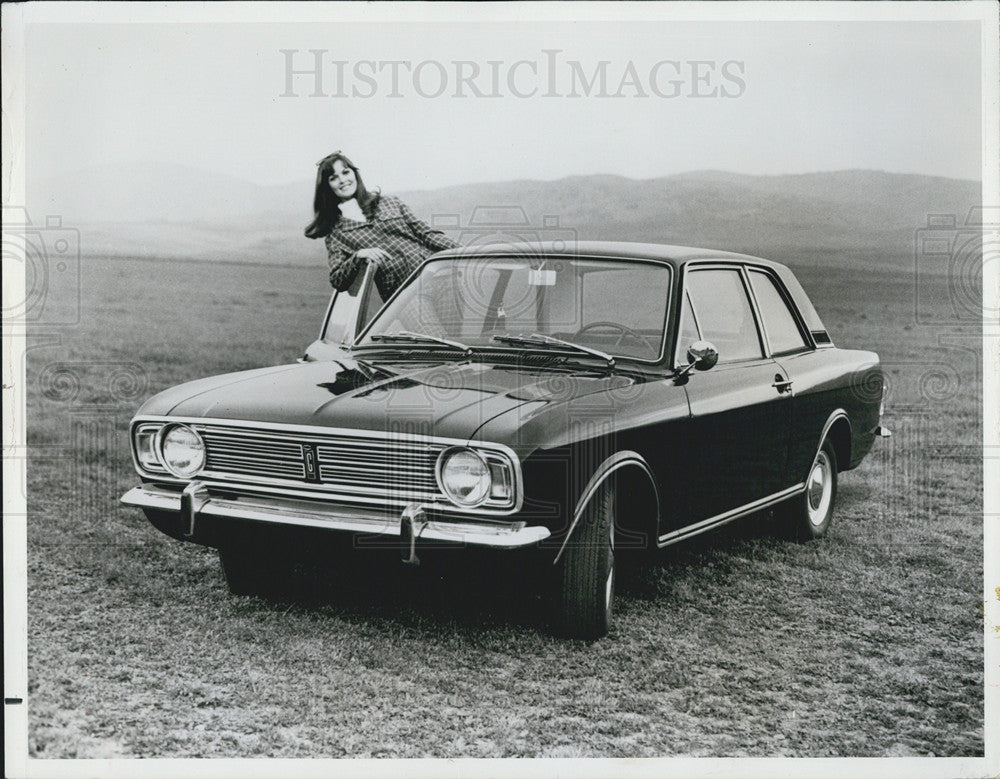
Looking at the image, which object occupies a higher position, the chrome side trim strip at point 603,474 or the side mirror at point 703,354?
the side mirror at point 703,354

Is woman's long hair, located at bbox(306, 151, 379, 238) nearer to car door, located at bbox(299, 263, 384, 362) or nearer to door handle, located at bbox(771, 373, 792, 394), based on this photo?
car door, located at bbox(299, 263, 384, 362)

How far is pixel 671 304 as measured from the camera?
4820 mm

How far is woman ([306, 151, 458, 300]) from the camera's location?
6.08m

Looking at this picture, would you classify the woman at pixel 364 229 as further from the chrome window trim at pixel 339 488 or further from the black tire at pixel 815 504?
the black tire at pixel 815 504

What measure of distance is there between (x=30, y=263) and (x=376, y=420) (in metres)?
2.38

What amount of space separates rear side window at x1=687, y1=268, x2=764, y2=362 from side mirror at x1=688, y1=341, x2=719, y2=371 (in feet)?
0.92

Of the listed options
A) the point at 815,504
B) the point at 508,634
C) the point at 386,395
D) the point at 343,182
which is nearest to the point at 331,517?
the point at 386,395

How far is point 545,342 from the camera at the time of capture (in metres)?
4.70

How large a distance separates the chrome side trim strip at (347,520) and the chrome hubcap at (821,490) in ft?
8.27

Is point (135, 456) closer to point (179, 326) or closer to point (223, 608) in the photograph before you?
point (223, 608)

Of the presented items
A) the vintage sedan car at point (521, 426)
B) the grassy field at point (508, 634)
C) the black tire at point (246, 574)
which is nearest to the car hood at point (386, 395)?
the vintage sedan car at point (521, 426)

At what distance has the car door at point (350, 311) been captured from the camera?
Result: 5754 mm

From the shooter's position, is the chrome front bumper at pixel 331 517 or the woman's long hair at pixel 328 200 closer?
the chrome front bumper at pixel 331 517

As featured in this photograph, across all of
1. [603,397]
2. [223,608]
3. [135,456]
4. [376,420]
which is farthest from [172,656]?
[603,397]
